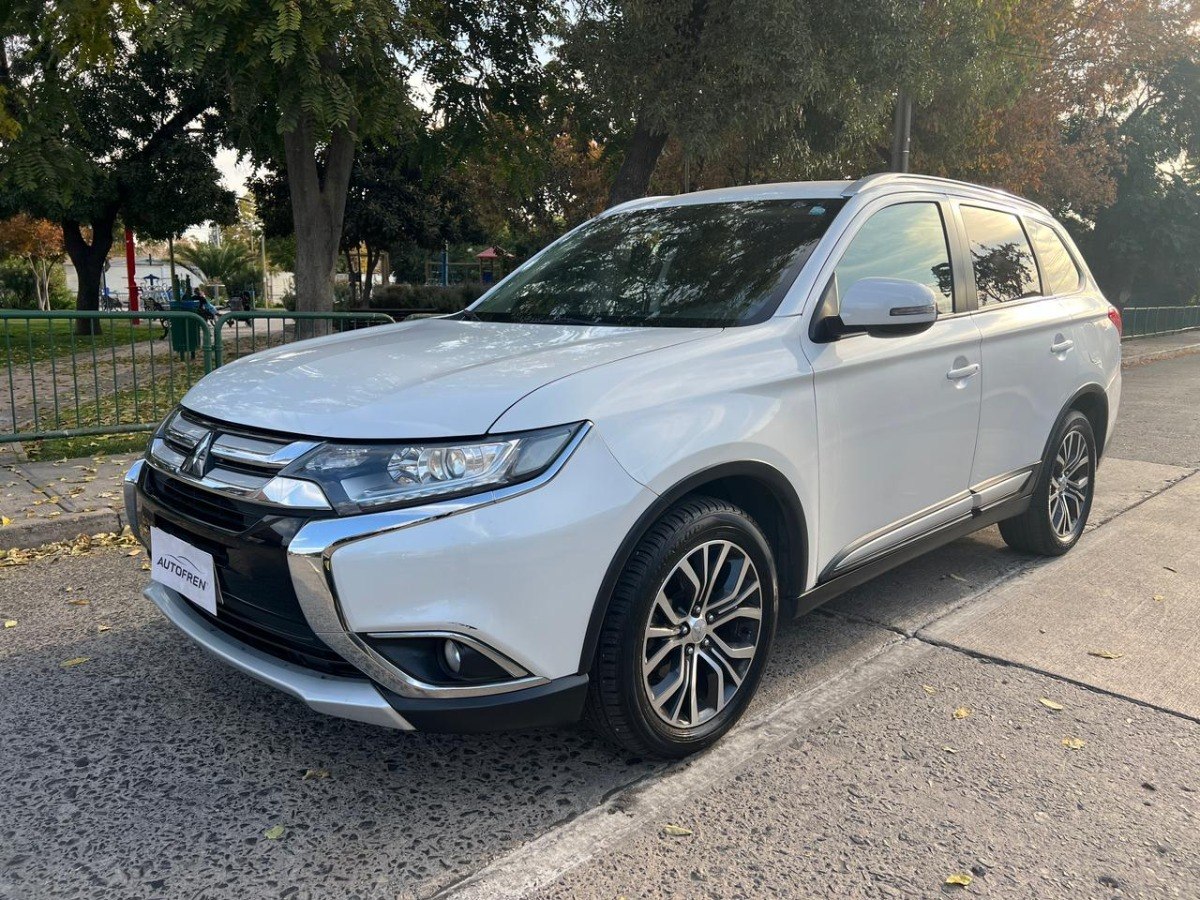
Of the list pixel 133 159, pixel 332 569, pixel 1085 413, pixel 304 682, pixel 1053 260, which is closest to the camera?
pixel 332 569

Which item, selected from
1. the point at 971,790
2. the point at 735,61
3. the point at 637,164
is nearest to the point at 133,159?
the point at 637,164

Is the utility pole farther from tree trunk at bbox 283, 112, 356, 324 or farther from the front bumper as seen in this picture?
the front bumper

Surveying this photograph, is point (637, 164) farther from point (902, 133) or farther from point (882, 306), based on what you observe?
point (882, 306)

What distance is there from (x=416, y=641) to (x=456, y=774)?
71cm

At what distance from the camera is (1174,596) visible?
444cm

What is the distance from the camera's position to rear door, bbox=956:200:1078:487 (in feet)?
13.3

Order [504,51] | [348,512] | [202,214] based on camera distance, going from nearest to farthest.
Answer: [348,512], [504,51], [202,214]

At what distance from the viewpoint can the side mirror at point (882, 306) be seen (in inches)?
123

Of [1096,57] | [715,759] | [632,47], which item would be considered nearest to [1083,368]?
[715,759]

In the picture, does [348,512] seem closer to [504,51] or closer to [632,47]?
[632,47]

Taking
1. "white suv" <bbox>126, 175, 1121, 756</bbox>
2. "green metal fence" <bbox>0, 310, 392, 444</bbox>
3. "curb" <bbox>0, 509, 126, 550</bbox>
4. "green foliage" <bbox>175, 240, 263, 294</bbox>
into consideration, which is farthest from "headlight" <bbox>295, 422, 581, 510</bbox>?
"green foliage" <bbox>175, 240, 263, 294</bbox>

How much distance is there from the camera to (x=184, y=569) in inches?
110

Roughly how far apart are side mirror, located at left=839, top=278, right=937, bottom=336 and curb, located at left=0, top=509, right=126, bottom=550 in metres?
4.26

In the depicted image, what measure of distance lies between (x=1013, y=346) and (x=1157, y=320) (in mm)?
26137
